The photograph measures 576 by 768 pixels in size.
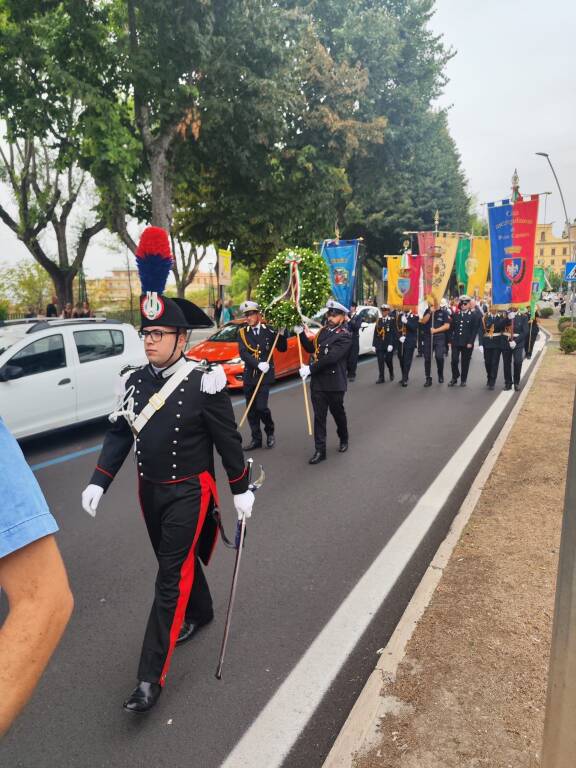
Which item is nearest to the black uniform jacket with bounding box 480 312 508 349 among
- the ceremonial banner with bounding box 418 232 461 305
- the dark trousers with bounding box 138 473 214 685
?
the ceremonial banner with bounding box 418 232 461 305

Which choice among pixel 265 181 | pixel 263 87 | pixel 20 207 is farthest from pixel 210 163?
pixel 20 207

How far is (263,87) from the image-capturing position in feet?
49.6

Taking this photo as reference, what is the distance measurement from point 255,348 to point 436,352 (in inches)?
269

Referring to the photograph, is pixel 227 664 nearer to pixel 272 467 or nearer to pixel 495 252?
pixel 272 467

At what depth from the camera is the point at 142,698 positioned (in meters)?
2.89

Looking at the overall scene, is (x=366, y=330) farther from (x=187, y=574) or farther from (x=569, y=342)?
(x=187, y=574)

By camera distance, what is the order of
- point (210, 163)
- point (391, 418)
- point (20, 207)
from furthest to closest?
1. point (20, 207)
2. point (210, 163)
3. point (391, 418)

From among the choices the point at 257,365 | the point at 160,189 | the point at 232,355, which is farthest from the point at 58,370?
the point at 160,189

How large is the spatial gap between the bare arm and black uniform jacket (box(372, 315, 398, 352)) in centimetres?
1304

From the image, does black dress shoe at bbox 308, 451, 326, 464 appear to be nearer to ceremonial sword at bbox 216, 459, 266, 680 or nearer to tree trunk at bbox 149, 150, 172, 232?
ceremonial sword at bbox 216, 459, 266, 680

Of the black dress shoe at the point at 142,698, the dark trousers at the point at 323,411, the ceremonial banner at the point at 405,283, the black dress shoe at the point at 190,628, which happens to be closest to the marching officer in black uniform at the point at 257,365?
the dark trousers at the point at 323,411

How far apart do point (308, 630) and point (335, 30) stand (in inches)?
1121

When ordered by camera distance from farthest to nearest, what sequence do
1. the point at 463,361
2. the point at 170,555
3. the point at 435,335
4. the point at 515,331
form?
1. the point at 435,335
2. the point at 463,361
3. the point at 515,331
4. the point at 170,555

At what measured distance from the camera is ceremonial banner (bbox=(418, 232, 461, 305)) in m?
15.1
